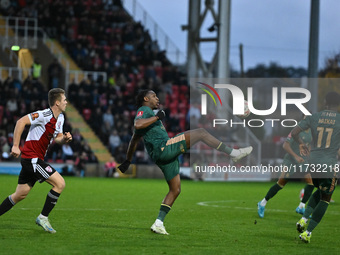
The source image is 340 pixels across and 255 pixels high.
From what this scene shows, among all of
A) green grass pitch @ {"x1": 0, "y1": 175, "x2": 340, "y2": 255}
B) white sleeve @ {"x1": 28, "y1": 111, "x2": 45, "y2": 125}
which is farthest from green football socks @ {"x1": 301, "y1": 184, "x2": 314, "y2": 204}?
white sleeve @ {"x1": 28, "y1": 111, "x2": 45, "y2": 125}

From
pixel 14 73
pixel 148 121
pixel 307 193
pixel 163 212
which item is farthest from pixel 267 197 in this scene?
pixel 14 73

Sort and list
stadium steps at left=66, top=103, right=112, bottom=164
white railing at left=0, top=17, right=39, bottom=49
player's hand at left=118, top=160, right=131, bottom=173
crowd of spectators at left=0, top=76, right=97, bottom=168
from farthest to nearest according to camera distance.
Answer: white railing at left=0, top=17, right=39, bottom=49, stadium steps at left=66, top=103, right=112, bottom=164, crowd of spectators at left=0, top=76, right=97, bottom=168, player's hand at left=118, top=160, right=131, bottom=173

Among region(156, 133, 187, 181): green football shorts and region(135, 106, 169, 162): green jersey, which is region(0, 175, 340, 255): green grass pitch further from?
region(135, 106, 169, 162): green jersey

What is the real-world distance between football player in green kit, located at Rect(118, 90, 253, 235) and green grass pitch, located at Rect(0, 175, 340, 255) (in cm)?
69

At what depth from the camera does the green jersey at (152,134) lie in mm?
10078

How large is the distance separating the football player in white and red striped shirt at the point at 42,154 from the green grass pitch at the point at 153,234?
46 centimetres

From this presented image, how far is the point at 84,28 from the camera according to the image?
37000 mm

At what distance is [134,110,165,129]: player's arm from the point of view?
9758 mm

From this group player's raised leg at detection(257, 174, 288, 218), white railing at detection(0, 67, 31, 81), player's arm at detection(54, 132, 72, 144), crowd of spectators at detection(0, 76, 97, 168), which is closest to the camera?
player's arm at detection(54, 132, 72, 144)

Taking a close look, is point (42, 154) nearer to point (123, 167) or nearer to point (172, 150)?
point (123, 167)

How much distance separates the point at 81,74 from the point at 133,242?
26841mm

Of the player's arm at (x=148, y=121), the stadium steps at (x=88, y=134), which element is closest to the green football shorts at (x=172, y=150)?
the player's arm at (x=148, y=121)

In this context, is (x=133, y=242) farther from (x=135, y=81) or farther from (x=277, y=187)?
(x=135, y=81)

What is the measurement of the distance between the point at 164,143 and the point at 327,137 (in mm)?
2481
